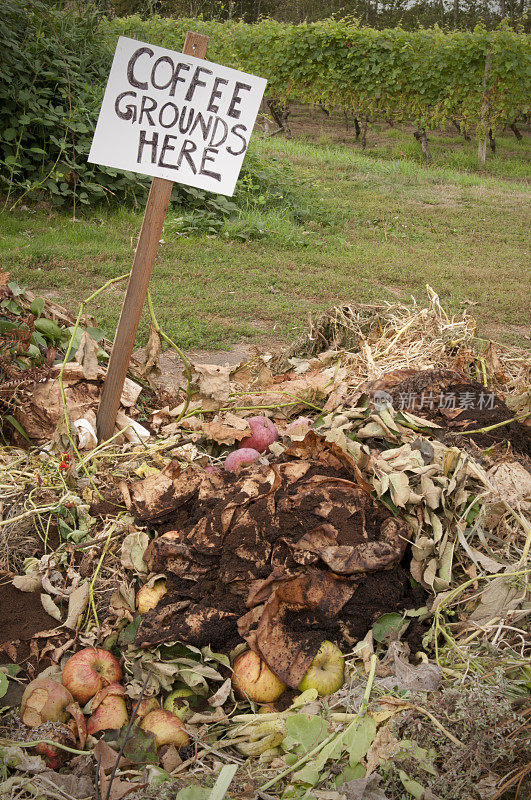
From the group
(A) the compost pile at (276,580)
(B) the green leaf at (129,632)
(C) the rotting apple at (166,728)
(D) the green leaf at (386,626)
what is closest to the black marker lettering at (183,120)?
(A) the compost pile at (276,580)

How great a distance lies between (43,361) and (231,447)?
Result: 2.91 feet

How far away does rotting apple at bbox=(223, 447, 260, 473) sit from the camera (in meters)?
2.31

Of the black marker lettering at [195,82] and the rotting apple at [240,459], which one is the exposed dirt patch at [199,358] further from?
the black marker lettering at [195,82]

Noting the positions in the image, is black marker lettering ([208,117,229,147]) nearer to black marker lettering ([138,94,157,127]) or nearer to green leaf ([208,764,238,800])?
black marker lettering ([138,94,157,127])

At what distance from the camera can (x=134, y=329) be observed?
2619mm

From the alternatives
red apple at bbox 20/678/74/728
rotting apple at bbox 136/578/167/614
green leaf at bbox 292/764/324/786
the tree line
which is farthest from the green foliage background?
the tree line

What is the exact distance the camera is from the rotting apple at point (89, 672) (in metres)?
1.71

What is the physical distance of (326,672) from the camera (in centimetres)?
173

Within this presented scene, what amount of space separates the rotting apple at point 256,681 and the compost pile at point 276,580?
0.9 inches

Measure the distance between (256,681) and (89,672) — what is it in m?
0.43

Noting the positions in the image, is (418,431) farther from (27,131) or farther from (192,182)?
(27,131)

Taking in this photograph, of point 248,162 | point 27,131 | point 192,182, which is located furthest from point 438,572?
point 248,162

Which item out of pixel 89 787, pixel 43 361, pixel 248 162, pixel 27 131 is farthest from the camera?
pixel 248 162

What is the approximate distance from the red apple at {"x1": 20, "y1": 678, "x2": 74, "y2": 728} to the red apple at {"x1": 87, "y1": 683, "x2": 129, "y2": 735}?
62 mm
